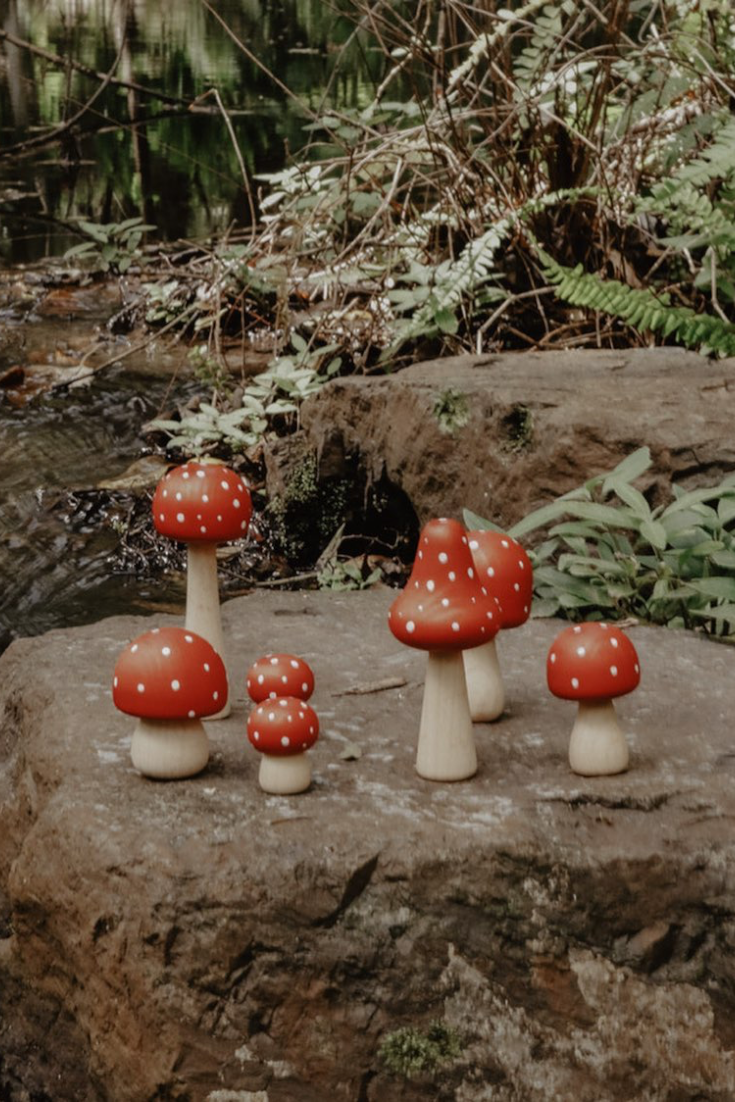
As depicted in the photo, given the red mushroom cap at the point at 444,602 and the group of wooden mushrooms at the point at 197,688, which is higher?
the red mushroom cap at the point at 444,602

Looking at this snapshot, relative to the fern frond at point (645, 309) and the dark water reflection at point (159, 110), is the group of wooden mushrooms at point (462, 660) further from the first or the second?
the dark water reflection at point (159, 110)

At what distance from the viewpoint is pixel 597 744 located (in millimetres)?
2836

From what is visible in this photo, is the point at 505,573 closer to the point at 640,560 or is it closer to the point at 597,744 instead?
the point at 597,744

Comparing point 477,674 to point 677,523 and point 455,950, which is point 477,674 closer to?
point 455,950

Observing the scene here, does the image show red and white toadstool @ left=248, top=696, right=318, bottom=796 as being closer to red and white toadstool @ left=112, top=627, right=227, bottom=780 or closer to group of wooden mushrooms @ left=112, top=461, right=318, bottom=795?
group of wooden mushrooms @ left=112, top=461, right=318, bottom=795

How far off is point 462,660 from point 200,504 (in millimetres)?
668

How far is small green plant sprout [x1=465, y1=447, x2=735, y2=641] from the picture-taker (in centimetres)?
402

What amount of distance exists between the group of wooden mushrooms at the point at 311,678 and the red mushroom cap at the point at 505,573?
0.93 feet

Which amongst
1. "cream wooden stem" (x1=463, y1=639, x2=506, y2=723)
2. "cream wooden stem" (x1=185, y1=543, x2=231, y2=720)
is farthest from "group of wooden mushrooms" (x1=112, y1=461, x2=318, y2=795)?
"cream wooden stem" (x1=463, y1=639, x2=506, y2=723)

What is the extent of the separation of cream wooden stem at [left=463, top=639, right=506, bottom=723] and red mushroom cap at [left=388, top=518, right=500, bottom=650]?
33 cm

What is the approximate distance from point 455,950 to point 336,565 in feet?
9.48

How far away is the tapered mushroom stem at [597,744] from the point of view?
2.83 meters

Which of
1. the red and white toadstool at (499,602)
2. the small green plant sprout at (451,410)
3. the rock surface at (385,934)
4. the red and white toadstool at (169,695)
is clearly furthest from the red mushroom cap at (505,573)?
the small green plant sprout at (451,410)

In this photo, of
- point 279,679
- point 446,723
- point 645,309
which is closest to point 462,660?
point 446,723
